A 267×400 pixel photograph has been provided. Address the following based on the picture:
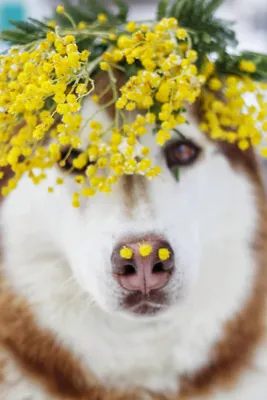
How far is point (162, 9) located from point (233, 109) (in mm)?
247

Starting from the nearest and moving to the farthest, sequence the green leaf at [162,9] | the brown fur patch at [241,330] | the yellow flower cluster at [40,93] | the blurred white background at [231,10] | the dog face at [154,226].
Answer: the yellow flower cluster at [40,93] → the dog face at [154,226] → the green leaf at [162,9] → the brown fur patch at [241,330] → the blurred white background at [231,10]

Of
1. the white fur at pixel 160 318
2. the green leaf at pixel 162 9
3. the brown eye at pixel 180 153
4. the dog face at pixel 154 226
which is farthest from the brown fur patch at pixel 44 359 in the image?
the green leaf at pixel 162 9

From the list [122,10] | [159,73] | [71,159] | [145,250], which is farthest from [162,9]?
[145,250]

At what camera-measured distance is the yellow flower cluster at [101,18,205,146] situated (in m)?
0.94

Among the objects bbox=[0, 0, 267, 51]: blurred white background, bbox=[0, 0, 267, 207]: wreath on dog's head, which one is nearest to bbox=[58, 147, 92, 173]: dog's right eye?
bbox=[0, 0, 267, 207]: wreath on dog's head

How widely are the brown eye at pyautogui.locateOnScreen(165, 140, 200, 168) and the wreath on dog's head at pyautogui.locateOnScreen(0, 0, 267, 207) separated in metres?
0.04

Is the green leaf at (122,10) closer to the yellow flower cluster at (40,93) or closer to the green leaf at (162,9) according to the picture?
the green leaf at (162,9)

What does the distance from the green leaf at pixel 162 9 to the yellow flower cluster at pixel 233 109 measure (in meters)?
0.16

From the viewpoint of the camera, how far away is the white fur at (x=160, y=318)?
1.18 metres

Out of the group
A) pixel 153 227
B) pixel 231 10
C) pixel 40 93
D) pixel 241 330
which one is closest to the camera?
pixel 40 93

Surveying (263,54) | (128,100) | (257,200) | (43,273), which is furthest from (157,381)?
(263,54)

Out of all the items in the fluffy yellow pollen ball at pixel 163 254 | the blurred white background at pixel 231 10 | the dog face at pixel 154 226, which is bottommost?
the fluffy yellow pollen ball at pixel 163 254

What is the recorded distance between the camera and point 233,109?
106 centimetres

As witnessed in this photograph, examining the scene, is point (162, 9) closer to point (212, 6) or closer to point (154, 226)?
point (212, 6)
